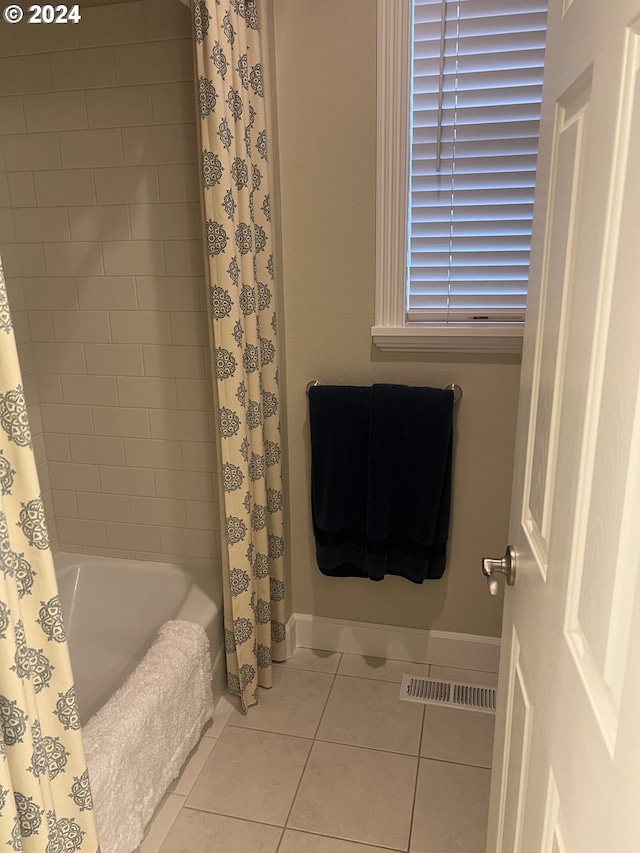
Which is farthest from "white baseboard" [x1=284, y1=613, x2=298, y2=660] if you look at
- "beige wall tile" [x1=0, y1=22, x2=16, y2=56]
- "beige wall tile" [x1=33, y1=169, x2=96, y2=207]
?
"beige wall tile" [x1=0, y1=22, x2=16, y2=56]

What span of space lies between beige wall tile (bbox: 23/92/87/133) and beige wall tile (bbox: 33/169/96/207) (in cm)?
14

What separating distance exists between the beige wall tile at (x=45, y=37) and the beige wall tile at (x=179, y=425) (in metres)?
1.19

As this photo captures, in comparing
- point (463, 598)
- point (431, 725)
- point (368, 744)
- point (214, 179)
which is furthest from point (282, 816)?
point (214, 179)

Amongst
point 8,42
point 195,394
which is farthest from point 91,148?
point 195,394

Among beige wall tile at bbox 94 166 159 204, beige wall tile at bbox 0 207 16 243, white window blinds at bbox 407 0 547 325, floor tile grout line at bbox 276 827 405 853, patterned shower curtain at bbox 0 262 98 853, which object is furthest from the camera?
beige wall tile at bbox 0 207 16 243

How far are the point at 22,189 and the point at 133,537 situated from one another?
1.28 metres

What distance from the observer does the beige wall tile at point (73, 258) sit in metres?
2.22

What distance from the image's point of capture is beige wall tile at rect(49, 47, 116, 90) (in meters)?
2.05

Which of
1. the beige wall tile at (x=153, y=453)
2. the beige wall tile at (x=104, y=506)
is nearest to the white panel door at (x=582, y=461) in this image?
the beige wall tile at (x=153, y=453)

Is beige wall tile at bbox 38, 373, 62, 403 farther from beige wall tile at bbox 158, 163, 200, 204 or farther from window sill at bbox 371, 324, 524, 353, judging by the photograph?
window sill at bbox 371, 324, 524, 353

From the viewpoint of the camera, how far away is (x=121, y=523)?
97.7 inches

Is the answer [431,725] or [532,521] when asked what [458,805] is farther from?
[532,521]

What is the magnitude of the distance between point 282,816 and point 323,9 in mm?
2330

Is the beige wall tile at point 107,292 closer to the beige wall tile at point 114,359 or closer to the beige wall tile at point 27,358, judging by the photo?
the beige wall tile at point 114,359
